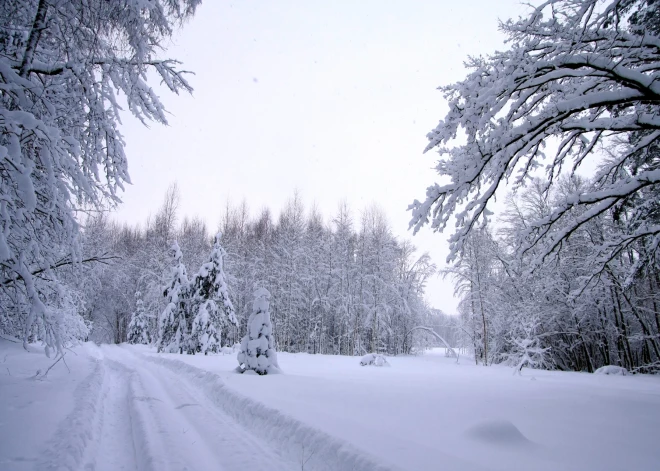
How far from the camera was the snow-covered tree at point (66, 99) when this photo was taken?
3.86 m

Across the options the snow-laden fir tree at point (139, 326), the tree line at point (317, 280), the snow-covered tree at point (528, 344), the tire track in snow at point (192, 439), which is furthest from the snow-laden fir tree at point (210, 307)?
the snow-covered tree at point (528, 344)

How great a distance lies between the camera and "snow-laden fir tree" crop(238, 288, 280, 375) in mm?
11039

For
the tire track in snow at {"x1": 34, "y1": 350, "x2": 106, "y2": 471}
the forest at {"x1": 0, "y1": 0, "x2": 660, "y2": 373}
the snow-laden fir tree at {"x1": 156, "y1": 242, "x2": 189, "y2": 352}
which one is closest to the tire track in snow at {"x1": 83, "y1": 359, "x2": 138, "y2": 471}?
the tire track in snow at {"x1": 34, "y1": 350, "x2": 106, "y2": 471}

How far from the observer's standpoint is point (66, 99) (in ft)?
16.8

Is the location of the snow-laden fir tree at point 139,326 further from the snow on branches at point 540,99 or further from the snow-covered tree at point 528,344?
the snow on branches at point 540,99

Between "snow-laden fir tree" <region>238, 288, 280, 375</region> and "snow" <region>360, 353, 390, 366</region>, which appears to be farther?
"snow" <region>360, 353, 390, 366</region>

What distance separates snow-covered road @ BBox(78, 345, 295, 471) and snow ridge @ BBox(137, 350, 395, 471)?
19cm

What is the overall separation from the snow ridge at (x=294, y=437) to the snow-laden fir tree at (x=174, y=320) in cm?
1731

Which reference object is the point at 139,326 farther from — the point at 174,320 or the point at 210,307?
the point at 210,307

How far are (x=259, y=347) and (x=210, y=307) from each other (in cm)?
1299

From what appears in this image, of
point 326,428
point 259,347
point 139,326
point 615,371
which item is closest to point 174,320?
point 259,347

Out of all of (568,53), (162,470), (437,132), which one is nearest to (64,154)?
(162,470)

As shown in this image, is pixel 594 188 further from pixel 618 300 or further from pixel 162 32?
pixel 618 300

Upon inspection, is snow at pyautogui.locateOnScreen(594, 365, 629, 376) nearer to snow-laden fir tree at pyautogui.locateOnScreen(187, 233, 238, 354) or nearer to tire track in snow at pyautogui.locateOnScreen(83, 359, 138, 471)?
tire track in snow at pyautogui.locateOnScreen(83, 359, 138, 471)
